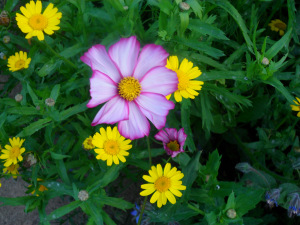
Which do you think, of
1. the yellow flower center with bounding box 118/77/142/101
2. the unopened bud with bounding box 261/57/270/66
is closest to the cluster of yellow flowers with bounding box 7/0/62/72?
the yellow flower center with bounding box 118/77/142/101

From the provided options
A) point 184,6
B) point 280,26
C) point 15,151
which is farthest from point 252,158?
point 15,151

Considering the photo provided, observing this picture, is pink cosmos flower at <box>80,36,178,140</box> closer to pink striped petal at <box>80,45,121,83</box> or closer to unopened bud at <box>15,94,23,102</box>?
pink striped petal at <box>80,45,121,83</box>

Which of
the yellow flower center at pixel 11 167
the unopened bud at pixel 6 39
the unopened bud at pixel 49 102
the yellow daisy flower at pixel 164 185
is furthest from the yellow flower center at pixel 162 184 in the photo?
the unopened bud at pixel 6 39

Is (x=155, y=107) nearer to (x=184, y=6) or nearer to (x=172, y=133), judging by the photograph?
(x=172, y=133)

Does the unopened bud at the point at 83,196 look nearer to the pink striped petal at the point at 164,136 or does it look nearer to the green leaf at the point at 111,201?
the green leaf at the point at 111,201

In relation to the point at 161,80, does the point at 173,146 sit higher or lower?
lower

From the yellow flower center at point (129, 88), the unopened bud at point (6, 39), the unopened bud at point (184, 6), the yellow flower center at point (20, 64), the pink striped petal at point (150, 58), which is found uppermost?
the unopened bud at point (184, 6)
